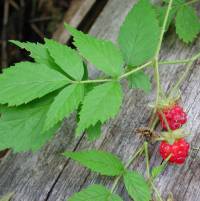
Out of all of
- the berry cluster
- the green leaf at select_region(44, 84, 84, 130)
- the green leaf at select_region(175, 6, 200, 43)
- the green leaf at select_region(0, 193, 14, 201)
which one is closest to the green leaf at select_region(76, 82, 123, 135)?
the green leaf at select_region(44, 84, 84, 130)

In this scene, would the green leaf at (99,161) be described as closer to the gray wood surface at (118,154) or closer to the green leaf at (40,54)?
the gray wood surface at (118,154)

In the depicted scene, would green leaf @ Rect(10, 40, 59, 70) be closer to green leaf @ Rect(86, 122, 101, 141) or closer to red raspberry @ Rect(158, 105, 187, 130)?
green leaf @ Rect(86, 122, 101, 141)

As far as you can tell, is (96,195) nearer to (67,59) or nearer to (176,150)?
(176,150)

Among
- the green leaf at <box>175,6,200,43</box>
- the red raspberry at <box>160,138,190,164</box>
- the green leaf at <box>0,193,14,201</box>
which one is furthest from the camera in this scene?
the green leaf at <box>175,6,200,43</box>

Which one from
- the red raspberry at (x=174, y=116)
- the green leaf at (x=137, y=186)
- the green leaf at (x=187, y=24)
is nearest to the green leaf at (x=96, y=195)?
the green leaf at (x=137, y=186)

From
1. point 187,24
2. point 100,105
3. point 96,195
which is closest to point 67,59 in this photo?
point 100,105

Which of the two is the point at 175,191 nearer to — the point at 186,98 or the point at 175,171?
the point at 175,171

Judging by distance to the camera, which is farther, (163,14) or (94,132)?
(163,14)
